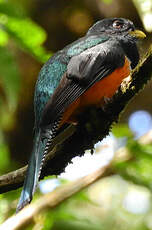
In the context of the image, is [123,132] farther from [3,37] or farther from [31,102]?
[31,102]

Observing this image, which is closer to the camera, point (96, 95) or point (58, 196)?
point (58, 196)

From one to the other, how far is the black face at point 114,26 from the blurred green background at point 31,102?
24 cm

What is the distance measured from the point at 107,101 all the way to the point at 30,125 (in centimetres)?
293

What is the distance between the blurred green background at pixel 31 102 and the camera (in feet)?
11.1

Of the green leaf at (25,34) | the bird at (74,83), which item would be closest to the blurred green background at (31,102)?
the green leaf at (25,34)

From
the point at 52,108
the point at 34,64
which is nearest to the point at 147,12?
the point at 52,108

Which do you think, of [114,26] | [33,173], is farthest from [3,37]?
[114,26]

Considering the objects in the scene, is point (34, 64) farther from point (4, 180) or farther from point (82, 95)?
point (4, 180)

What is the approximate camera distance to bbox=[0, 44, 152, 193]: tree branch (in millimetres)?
3215

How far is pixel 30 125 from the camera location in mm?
6285

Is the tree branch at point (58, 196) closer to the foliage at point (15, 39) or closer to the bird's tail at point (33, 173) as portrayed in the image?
the bird's tail at point (33, 173)

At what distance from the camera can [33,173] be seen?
3.26m

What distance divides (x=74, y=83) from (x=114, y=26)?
1.26 metres

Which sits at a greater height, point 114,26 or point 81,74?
point 81,74
